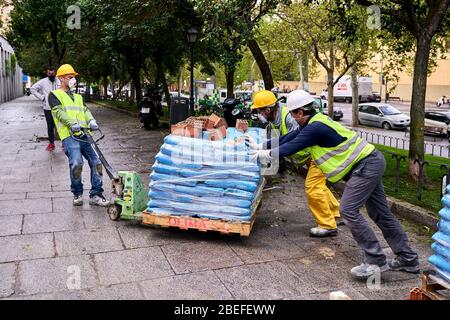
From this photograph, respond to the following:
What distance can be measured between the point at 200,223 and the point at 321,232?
→ 1.41 meters

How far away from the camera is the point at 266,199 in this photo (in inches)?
285

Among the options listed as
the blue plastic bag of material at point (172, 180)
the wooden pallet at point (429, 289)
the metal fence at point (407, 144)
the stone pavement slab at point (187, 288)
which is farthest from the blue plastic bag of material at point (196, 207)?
the metal fence at point (407, 144)

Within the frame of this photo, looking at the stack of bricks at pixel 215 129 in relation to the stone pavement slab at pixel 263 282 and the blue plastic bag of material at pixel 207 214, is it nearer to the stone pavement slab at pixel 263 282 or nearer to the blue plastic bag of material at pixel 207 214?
the blue plastic bag of material at pixel 207 214

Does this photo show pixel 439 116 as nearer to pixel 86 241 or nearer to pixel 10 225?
pixel 86 241

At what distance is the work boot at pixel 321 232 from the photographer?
218 inches

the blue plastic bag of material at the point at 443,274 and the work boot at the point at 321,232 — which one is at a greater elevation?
the blue plastic bag of material at the point at 443,274

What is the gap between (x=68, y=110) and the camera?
6.35m

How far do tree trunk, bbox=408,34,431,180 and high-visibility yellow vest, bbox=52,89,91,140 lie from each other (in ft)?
17.0

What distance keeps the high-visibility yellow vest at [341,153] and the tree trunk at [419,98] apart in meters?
3.92

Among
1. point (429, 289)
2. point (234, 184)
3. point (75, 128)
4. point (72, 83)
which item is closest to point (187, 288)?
point (234, 184)

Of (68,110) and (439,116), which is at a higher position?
(68,110)

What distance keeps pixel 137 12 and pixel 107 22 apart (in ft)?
12.1
